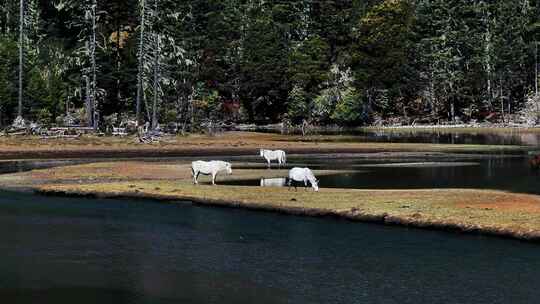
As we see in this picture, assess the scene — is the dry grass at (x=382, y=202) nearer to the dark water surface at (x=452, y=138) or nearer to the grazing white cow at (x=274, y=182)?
the grazing white cow at (x=274, y=182)

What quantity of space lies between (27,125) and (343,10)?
77725 millimetres

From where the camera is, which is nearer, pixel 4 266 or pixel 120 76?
pixel 4 266

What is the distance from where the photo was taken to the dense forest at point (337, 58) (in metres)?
127

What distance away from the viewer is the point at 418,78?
139 metres

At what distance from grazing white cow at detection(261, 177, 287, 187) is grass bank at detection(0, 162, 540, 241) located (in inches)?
63.0

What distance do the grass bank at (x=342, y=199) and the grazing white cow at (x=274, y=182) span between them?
1.60 m

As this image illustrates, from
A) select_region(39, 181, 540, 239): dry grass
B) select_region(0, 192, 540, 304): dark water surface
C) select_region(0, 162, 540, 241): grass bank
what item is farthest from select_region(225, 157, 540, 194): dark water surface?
select_region(0, 192, 540, 304): dark water surface

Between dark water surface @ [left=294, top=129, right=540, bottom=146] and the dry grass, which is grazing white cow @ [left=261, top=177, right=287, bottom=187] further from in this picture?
dark water surface @ [left=294, top=129, right=540, bottom=146]

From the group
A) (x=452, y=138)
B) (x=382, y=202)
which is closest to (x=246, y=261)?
(x=382, y=202)

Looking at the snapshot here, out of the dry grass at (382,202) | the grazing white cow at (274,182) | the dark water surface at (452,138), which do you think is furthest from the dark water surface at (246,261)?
the dark water surface at (452,138)

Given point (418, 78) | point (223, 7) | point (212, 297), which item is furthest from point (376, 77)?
point (212, 297)

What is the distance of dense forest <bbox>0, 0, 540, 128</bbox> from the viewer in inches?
5017

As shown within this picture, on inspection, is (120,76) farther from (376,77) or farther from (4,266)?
(4,266)

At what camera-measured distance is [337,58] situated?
146875 millimetres
